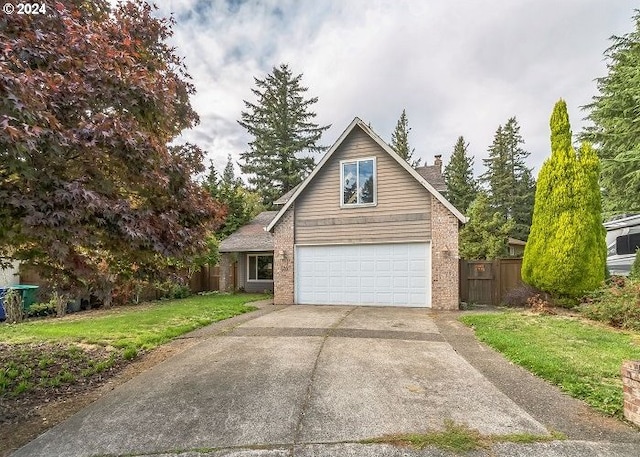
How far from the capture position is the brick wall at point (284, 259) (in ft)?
42.9

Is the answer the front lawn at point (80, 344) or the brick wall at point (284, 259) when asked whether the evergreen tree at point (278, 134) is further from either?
the front lawn at point (80, 344)

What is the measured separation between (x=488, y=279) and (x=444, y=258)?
239cm

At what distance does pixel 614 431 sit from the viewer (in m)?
3.26

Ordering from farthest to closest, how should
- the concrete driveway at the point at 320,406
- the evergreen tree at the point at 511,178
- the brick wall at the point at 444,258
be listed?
the evergreen tree at the point at 511,178, the brick wall at the point at 444,258, the concrete driveway at the point at 320,406

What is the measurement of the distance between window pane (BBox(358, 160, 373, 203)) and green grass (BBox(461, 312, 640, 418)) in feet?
17.5

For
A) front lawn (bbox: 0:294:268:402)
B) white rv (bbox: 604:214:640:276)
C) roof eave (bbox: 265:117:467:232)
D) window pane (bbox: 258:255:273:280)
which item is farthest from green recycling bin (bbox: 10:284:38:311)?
white rv (bbox: 604:214:640:276)

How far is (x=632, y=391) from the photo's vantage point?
3451mm

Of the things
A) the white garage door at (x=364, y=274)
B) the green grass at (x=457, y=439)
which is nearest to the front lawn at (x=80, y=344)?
the white garage door at (x=364, y=274)

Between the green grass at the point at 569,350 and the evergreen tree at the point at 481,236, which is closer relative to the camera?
the green grass at the point at 569,350

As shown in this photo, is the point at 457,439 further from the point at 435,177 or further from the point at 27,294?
the point at 27,294

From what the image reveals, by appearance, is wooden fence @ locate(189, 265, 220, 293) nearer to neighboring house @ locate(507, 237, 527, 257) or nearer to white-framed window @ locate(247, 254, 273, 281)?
white-framed window @ locate(247, 254, 273, 281)

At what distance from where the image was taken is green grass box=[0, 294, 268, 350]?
736 cm

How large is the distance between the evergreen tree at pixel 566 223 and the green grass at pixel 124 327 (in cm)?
947

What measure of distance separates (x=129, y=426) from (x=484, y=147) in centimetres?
4105
